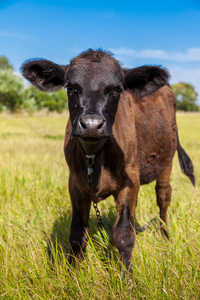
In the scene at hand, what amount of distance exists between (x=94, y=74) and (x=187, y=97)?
85703mm

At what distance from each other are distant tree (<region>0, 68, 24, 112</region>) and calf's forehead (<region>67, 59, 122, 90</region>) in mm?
40141

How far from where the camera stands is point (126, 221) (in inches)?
113

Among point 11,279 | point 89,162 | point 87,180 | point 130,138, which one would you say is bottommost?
point 11,279

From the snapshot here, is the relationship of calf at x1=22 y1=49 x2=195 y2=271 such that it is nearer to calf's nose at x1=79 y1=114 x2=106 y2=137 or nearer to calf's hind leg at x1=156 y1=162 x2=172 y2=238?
calf's nose at x1=79 y1=114 x2=106 y2=137

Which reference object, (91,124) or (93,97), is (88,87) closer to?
(93,97)

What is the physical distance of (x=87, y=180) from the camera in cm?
285

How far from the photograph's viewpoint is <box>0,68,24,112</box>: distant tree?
40594 millimetres

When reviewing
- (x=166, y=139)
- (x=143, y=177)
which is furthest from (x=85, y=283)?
(x=166, y=139)

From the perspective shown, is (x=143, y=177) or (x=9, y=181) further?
(x=9, y=181)

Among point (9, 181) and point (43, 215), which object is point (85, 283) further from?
point (9, 181)

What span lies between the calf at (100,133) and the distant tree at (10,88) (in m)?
39.8

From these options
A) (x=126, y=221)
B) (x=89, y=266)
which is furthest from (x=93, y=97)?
(x=89, y=266)

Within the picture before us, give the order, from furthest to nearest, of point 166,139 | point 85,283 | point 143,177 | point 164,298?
point 166,139
point 143,177
point 85,283
point 164,298

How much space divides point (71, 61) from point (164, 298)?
221 cm
